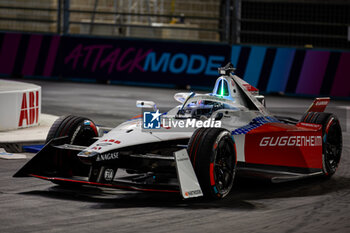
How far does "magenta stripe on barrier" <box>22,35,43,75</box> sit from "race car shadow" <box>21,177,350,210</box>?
17375mm

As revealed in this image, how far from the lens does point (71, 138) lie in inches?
371

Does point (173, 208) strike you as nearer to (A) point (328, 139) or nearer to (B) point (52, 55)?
(A) point (328, 139)

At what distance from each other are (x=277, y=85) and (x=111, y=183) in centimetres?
1577

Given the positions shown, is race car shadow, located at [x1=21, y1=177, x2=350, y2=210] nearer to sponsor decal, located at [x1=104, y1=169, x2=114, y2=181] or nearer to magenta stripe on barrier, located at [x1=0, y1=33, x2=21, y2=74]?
sponsor decal, located at [x1=104, y1=169, x2=114, y2=181]

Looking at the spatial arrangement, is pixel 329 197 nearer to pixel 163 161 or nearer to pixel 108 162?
pixel 163 161

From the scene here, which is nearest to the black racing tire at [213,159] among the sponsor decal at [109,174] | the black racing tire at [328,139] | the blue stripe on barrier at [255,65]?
the sponsor decal at [109,174]

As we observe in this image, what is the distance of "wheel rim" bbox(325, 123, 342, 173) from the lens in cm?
1063

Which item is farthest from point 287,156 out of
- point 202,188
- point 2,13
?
point 2,13

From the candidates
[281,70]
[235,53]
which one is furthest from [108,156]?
[235,53]

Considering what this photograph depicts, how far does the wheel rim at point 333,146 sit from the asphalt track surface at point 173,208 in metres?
0.20

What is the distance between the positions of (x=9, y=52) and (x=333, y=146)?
1770cm

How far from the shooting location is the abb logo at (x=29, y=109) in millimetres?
13812

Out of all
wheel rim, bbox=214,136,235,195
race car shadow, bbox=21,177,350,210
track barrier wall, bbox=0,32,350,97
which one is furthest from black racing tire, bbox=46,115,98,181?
track barrier wall, bbox=0,32,350,97

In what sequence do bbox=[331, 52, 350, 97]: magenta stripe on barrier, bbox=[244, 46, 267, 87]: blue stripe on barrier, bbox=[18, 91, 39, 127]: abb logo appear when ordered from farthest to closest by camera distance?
1. bbox=[244, 46, 267, 87]: blue stripe on barrier
2. bbox=[331, 52, 350, 97]: magenta stripe on barrier
3. bbox=[18, 91, 39, 127]: abb logo
